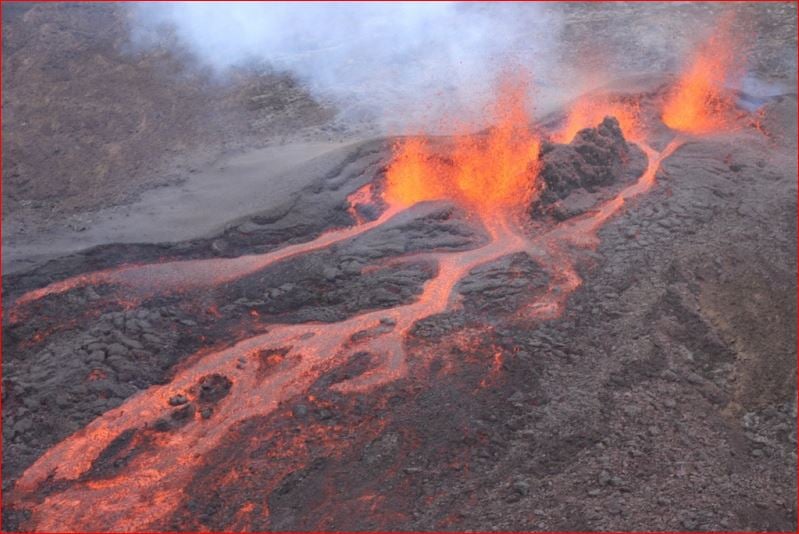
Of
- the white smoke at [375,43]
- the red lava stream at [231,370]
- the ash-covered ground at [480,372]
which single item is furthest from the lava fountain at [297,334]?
the white smoke at [375,43]

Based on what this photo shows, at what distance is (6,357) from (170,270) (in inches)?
103

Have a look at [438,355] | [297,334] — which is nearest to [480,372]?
[438,355]

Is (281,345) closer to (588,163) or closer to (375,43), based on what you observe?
(588,163)

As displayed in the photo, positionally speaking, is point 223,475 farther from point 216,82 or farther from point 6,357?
point 216,82

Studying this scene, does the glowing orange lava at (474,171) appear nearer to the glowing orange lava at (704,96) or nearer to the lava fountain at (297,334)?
the lava fountain at (297,334)

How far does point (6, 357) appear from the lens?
9.28m

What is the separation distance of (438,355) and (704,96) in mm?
10110

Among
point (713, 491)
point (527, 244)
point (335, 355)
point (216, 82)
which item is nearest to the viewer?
point (713, 491)

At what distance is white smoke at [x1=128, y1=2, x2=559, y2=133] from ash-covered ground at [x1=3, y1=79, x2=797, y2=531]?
421 centimetres

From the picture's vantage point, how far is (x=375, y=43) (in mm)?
17641

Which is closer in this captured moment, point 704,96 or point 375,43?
point 704,96

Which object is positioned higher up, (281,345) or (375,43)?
(375,43)

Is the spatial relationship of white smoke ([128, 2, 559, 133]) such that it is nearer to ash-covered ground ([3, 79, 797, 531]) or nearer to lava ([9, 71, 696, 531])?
lava ([9, 71, 696, 531])

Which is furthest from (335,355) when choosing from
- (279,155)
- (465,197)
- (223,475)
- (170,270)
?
(279,155)
